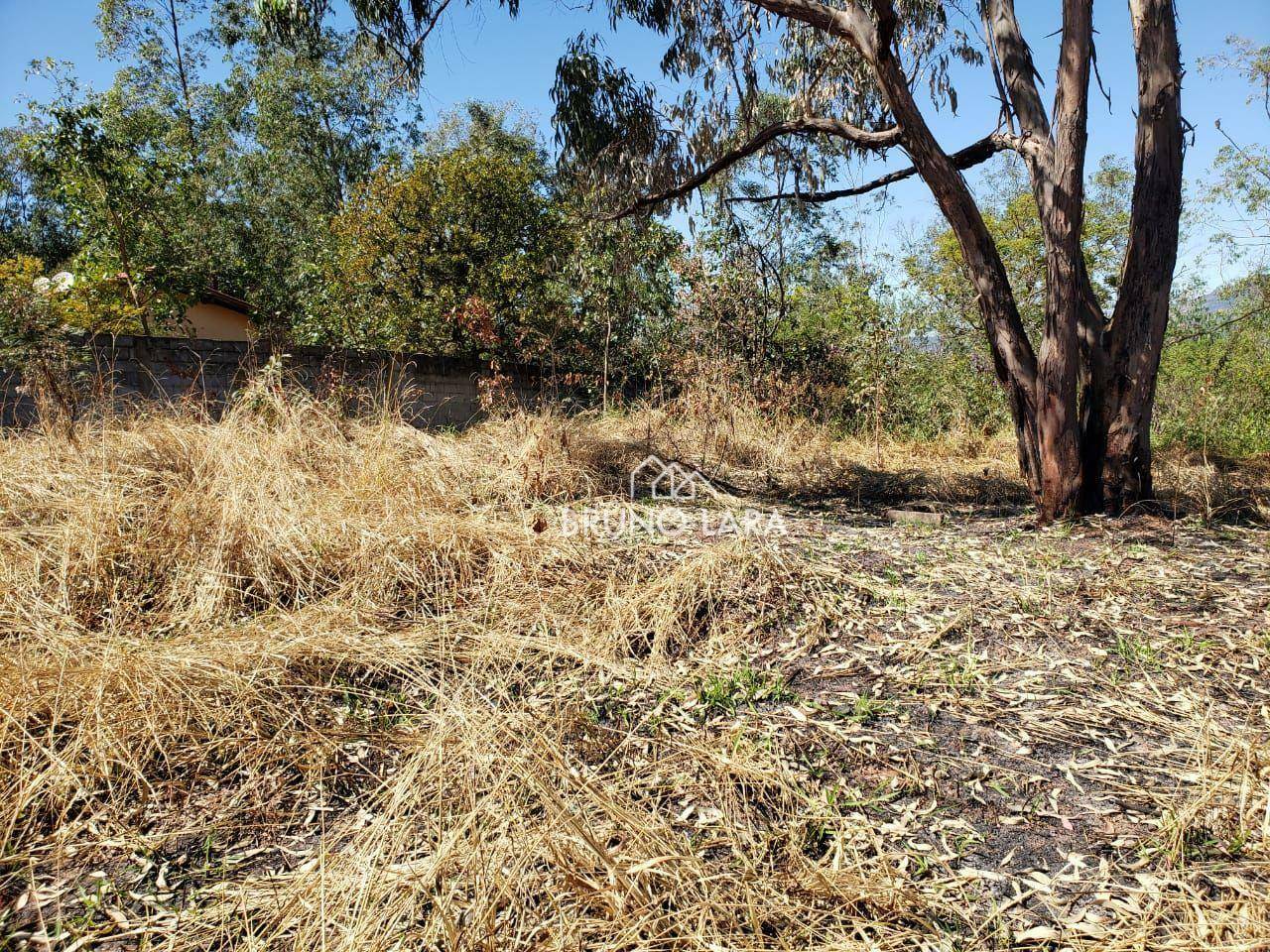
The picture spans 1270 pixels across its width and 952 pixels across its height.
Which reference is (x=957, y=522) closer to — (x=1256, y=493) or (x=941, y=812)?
(x=1256, y=493)

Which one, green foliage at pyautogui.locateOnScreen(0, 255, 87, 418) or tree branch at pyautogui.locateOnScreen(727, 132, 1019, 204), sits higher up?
tree branch at pyautogui.locateOnScreen(727, 132, 1019, 204)

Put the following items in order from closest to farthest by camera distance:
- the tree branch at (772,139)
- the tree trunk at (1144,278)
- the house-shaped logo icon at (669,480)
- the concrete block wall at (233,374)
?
1. the tree trunk at (1144,278)
2. the tree branch at (772,139)
3. the house-shaped logo icon at (669,480)
4. the concrete block wall at (233,374)

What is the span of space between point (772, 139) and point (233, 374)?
185 inches

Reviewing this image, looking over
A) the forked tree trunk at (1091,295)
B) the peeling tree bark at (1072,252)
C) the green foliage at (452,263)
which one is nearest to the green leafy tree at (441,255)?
the green foliage at (452,263)

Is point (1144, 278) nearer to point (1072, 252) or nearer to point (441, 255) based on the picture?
point (1072, 252)

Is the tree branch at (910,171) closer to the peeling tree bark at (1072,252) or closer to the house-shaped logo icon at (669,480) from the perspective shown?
the peeling tree bark at (1072,252)

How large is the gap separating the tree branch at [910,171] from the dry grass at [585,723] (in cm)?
231

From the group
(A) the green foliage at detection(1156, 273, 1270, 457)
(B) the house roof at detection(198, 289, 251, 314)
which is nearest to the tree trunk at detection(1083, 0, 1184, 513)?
(A) the green foliage at detection(1156, 273, 1270, 457)

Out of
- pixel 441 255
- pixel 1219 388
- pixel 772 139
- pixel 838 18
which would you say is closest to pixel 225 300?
pixel 441 255

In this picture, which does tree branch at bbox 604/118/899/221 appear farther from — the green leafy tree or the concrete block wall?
the green leafy tree

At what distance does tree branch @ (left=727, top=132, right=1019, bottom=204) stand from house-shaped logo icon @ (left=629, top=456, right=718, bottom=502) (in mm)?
2262

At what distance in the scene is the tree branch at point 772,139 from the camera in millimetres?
4184

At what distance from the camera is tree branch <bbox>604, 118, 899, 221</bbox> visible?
418 cm

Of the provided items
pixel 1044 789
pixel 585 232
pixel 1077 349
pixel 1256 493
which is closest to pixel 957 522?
pixel 1077 349
